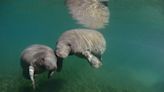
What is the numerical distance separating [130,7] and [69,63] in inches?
281

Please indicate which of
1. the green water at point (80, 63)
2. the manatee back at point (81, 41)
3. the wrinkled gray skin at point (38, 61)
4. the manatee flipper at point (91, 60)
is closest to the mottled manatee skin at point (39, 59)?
the wrinkled gray skin at point (38, 61)

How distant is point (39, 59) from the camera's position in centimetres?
720

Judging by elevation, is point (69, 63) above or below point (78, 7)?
below

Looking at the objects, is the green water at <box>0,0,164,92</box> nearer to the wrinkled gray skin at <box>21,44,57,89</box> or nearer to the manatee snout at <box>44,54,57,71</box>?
the wrinkled gray skin at <box>21,44,57,89</box>

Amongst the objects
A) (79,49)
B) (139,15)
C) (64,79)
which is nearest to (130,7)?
(139,15)

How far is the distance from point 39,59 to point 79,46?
4.65 feet

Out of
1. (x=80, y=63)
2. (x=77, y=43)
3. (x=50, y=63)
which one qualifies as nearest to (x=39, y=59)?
(x=50, y=63)

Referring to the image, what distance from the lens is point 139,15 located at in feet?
67.3

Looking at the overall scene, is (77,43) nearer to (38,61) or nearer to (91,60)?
(91,60)

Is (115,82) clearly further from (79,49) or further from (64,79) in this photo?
(79,49)

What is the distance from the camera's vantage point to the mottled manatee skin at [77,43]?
7520 mm

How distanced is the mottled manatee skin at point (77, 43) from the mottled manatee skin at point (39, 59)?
30 centimetres

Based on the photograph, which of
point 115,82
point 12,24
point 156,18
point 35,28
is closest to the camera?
point 115,82

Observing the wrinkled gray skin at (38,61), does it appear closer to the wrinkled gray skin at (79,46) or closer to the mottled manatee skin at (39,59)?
the mottled manatee skin at (39,59)
